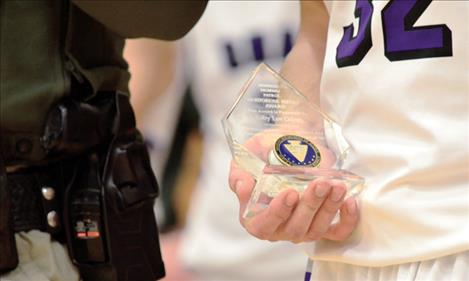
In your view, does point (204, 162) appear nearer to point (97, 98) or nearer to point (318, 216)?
point (97, 98)

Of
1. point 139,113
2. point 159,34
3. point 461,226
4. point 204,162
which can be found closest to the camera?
point 461,226

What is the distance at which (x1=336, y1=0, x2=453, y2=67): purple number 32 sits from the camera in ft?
2.93

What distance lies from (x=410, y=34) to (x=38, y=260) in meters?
0.49

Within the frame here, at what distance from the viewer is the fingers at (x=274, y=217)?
90cm

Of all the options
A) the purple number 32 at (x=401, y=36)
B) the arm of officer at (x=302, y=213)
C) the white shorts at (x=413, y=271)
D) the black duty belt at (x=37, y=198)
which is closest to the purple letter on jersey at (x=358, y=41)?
the purple number 32 at (x=401, y=36)

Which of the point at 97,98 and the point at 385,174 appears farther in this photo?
the point at 97,98

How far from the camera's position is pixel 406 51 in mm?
919

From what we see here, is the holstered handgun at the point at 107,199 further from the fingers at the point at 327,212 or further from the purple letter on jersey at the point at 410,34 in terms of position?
the purple letter on jersey at the point at 410,34

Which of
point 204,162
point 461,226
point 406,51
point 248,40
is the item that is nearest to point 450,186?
point 461,226

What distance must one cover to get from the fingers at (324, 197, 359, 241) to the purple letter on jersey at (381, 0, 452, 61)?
0.52 feet

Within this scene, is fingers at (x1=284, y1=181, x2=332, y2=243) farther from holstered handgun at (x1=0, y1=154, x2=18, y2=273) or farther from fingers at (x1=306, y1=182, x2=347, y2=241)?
holstered handgun at (x1=0, y1=154, x2=18, y2=273)

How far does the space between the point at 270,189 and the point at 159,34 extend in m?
0.25

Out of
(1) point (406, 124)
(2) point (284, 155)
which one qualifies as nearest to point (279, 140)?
(2) point (284, 155)

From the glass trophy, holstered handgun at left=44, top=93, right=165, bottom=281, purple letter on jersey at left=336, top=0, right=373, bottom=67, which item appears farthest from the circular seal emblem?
holstered handgun at left=44, top=93, right=165, bottom=281
